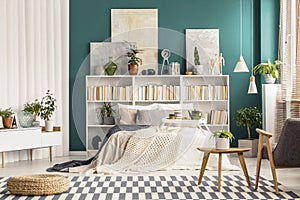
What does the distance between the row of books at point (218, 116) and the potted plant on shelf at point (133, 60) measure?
1.47m

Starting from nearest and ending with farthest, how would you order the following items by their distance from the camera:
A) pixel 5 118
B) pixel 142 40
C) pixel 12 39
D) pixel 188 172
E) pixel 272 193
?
1. pixel 272 193
2. pixel 188 172
3. pixel 5 118
4. pixel 12 39
5. pixel 142 40

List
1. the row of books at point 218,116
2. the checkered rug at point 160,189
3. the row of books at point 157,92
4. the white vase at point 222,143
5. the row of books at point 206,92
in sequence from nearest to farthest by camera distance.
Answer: the checkered rug at point 160,189 → the white vase at point 222,143 → the row of books at point 206,92 → the row of books at point 157,92 → the row of books at point 218,116

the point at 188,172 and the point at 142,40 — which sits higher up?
the point at 142,40

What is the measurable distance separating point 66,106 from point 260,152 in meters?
4.26

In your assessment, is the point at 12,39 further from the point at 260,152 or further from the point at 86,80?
the point at 260,152

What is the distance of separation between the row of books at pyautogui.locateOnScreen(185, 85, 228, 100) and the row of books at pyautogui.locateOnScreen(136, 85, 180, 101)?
257 millimetres

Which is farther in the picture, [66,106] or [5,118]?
[66,106]

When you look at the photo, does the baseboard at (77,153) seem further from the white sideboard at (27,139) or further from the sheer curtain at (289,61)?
the sheer curtain at (289,61)

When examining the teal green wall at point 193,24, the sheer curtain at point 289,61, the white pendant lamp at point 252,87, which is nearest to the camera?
the sheer curtain at point 289,61

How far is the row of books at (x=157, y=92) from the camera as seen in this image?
7638mm

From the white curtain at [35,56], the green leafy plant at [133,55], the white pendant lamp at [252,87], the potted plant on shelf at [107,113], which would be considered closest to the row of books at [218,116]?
the white pendant lamp at [252,87]

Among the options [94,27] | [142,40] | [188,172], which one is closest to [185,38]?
[142,40]

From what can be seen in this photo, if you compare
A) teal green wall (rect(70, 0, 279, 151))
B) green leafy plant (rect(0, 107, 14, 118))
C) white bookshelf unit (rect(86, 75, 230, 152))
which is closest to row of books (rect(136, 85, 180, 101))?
white bookshelf unit (rect(86, 75, 230, 152))

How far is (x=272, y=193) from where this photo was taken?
17.7ft
